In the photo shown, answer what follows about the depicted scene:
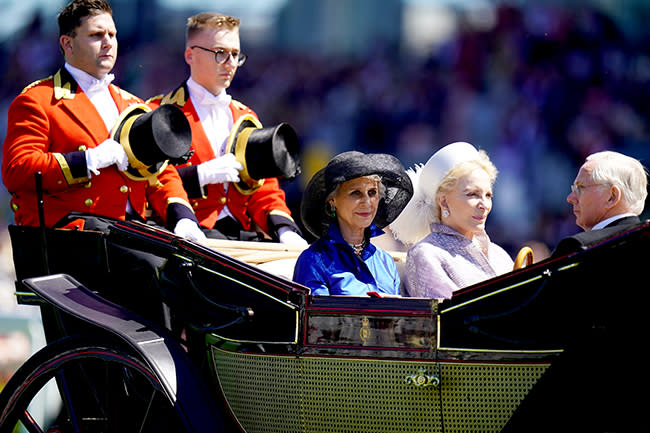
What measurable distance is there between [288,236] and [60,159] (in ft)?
3.91

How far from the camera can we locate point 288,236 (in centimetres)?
433

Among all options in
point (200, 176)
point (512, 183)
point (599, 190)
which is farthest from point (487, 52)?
point (599, 190)

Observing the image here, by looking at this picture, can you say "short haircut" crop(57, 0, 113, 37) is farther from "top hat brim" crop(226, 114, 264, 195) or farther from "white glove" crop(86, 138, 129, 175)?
"top hat brim" crop(226, 114, 264, 195)

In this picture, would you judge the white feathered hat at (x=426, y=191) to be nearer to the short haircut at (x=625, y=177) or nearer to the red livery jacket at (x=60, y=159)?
the short haircut at (x=625, y=177)

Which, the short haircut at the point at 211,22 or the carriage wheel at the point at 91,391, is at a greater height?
the short haircut at the point at 211,22

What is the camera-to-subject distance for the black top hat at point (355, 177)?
3.26 meters

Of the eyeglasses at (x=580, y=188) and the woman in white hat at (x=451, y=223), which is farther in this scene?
the woman in white hat at (x=451, y=223)

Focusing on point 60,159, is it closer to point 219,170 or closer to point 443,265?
point 219,170

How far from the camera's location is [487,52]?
8.94m

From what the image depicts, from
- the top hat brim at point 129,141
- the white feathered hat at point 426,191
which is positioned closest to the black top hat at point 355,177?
the white feathered hat at point 426,191

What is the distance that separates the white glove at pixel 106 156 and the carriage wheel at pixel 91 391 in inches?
30.8

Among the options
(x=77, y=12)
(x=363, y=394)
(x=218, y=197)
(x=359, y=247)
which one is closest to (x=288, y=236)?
(x=218, y=197)

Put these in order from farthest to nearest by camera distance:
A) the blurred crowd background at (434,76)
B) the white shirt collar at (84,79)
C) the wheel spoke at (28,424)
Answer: the blurred crowd background at (434,76) < the white shirt collar at (84,79) < the wheel spoke at (28,424)

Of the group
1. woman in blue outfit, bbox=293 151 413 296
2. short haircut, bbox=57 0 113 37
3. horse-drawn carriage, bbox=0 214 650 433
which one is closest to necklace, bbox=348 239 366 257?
woman in blue outfit, bbox=293 151 413 296
